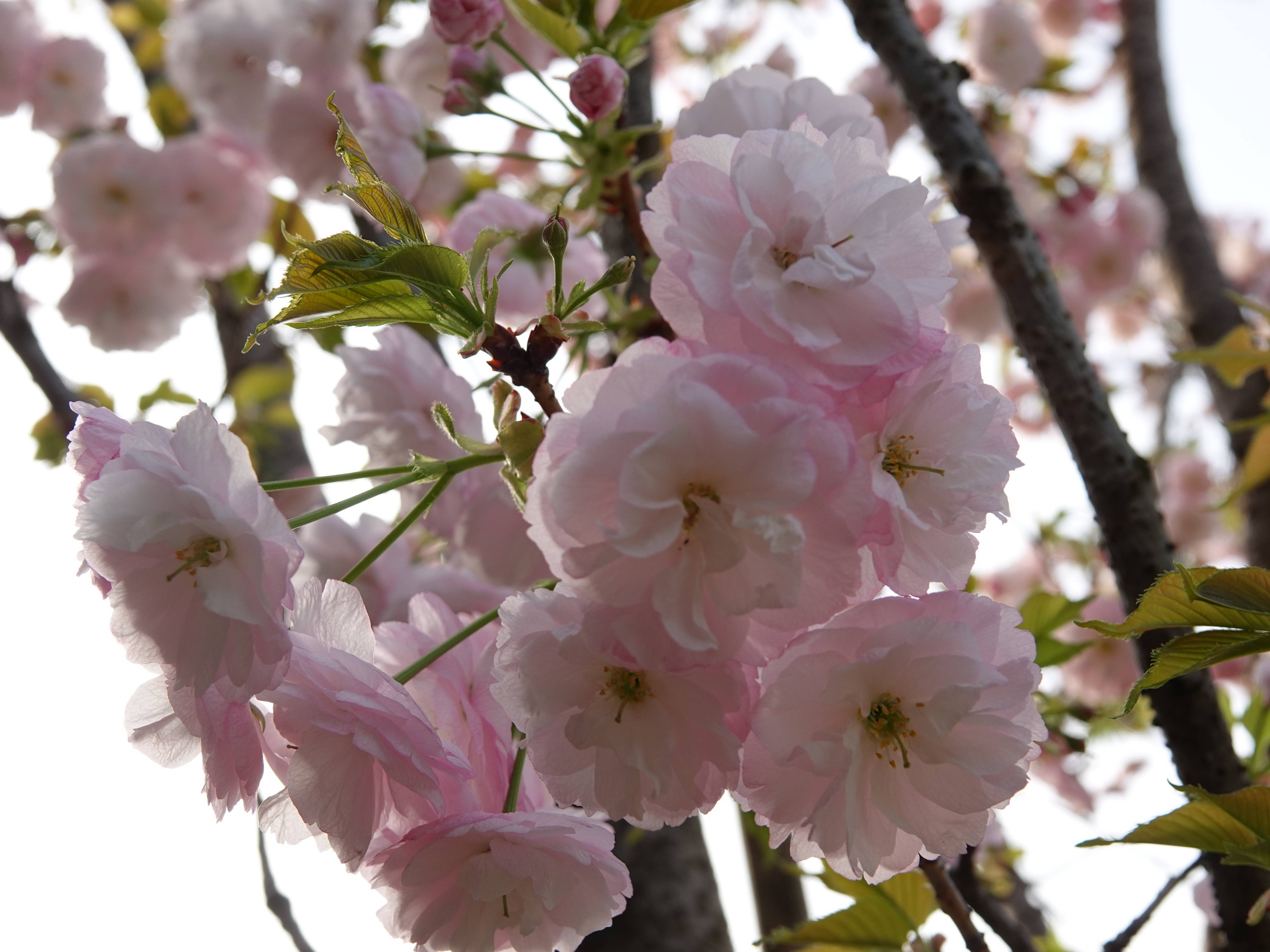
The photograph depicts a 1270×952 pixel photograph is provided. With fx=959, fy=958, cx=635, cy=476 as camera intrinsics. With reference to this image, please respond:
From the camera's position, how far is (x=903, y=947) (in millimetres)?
847

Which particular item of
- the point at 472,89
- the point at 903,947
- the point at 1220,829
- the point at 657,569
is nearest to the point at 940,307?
the point at 657,569

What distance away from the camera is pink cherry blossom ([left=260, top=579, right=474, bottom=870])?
1.72 ft

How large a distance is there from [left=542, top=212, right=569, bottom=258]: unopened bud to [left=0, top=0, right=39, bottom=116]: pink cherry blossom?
2.27 meters

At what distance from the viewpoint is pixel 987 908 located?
812mm

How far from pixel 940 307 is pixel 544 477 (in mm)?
256

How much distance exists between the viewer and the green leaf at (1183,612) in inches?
20.1

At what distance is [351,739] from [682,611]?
220 millimetres

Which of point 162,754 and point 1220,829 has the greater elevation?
point 162,754

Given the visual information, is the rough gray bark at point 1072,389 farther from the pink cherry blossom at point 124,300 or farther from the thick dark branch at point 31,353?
the pink cherry blossom at point 124,300

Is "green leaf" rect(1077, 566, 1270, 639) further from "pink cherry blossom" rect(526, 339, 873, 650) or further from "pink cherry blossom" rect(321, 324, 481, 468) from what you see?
"pink cherry blossom" rect(321, 324, 481, 468)

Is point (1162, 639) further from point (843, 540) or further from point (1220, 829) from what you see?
point (843, 540)

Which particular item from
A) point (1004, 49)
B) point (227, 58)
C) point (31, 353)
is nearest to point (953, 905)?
point (31, 353)

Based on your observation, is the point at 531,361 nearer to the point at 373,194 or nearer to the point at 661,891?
the point at 373,194

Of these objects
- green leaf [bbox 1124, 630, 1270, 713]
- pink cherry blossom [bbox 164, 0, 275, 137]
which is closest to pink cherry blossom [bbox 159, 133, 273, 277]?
pink cherry blossom [bbox 164, 0, 275, 137]
